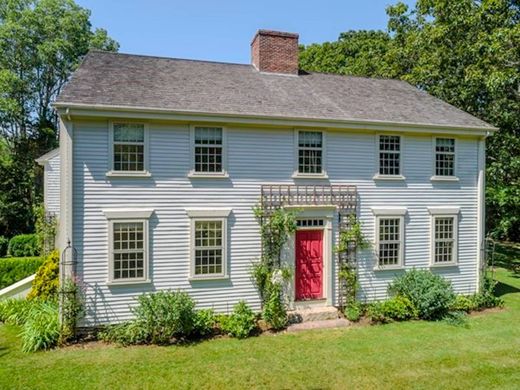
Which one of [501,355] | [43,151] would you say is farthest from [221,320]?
[43,151]

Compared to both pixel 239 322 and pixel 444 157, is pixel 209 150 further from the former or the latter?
pixel 444 157

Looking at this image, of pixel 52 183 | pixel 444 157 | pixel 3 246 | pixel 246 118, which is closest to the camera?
pixel 246 118

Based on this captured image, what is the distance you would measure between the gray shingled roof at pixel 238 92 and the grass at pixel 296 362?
653 centimetres

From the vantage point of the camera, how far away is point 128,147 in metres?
10.5

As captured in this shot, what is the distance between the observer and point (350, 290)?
476 inches

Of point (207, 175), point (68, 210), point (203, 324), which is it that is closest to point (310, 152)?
point (207, 175)

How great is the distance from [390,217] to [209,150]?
659cm

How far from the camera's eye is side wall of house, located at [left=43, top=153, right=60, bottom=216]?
19578 mm

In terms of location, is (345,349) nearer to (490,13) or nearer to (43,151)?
(490,13)

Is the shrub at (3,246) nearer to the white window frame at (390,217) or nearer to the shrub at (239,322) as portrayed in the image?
the shrub at (239,322)

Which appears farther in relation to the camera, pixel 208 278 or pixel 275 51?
pixel 275 51

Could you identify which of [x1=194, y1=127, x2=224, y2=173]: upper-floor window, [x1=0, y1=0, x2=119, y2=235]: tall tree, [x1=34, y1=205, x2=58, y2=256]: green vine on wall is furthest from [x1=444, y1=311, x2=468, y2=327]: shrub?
[x1=0, y1=0, x2=119, y2=235]: tall tree

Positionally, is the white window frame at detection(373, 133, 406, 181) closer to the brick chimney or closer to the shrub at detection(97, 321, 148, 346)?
the brick chimney

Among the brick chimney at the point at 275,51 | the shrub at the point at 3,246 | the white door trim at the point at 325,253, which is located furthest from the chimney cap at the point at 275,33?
the shrub at the point at 3,246
